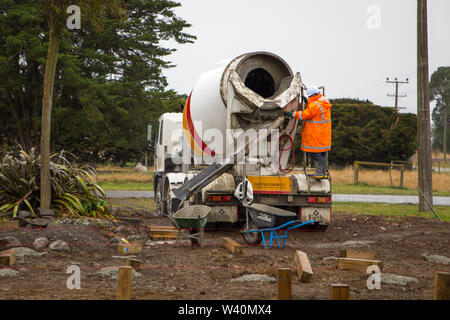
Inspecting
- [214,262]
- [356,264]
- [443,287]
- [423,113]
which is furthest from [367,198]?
[443,287]

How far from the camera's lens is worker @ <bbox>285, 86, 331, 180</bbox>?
10.5m

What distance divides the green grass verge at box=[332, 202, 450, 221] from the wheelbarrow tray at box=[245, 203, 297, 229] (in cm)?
649

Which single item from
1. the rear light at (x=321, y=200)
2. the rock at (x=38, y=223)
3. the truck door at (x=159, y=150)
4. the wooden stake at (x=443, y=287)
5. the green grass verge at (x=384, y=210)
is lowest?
the green grass verge at (x=384, y=210)

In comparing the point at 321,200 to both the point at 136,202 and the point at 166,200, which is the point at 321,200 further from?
the point at 136,202

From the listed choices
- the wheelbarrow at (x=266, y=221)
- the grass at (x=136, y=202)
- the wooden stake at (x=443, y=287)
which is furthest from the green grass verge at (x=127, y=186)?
the wooden stake at (x=443, y=287)

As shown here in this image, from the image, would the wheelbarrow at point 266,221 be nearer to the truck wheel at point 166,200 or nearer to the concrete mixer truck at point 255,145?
the concrete mixer truck at point 255,145

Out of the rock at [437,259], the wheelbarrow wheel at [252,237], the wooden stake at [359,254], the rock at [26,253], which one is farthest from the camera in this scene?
the wheelbarrow wheel at [252,237]

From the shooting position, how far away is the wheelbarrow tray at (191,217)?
9094 millimetres

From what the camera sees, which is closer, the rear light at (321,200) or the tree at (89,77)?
the rear light at (321,200)

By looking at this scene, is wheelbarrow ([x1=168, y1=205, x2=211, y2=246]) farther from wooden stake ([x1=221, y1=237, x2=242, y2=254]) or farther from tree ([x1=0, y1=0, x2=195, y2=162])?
tree ([x1=0, y1=0, x2=195, y2=162])

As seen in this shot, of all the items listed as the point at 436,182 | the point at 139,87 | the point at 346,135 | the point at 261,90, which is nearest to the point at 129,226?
the point at 261,90

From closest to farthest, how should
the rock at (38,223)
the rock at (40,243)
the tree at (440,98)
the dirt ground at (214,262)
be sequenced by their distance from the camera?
1. the dirt ground at (214,262)
2. the rock at (40,243)
3. the rock at (38,223)
4. the tree at (440,98)

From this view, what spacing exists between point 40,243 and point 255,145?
430cm

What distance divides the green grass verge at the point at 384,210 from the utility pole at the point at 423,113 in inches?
22.1
